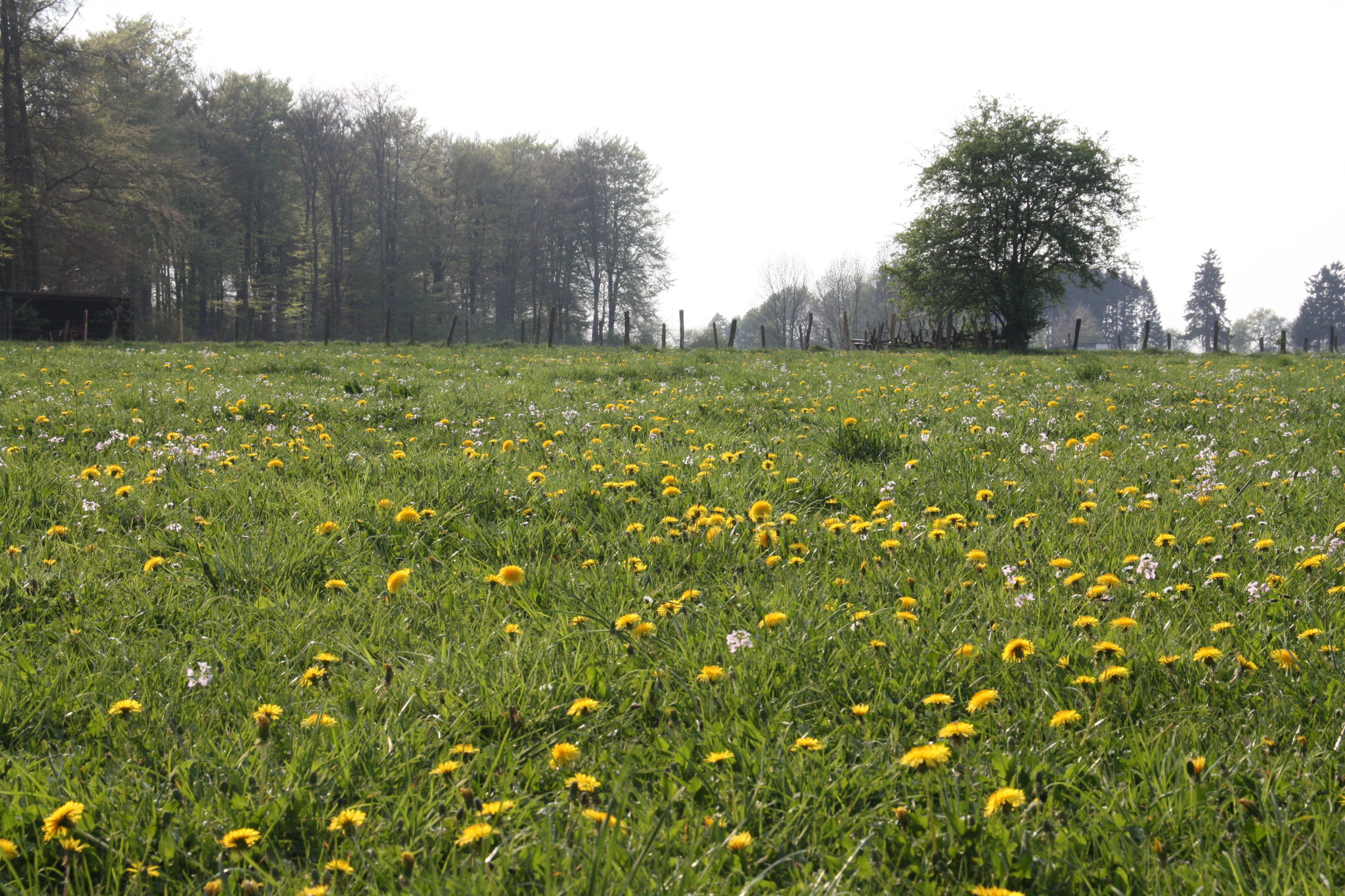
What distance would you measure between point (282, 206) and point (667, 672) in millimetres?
49341

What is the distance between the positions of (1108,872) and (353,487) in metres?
4.00

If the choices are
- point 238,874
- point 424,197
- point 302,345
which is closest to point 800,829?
point 238,874

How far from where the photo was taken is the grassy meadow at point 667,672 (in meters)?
1.60

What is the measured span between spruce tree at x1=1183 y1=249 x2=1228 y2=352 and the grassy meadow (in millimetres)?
132492

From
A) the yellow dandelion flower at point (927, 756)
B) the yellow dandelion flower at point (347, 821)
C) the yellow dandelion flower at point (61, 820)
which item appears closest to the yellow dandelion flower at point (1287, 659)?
the yellow dandelion flower at point (927, 756)

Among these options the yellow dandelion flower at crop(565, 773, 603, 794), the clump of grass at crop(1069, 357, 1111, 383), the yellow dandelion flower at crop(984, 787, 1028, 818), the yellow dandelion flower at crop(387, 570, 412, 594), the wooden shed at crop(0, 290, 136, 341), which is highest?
the wooden shed at crop(0, 290, 136, 341)

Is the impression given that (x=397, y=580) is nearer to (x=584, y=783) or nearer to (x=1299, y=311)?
(x=584, y=783)

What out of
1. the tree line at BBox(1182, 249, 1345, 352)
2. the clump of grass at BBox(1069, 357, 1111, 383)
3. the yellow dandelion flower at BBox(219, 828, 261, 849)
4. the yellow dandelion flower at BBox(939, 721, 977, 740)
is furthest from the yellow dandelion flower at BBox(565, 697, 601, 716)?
the tree line at BBox(1182, 249, 1345, 352)

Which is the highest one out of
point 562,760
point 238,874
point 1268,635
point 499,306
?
point 499,306

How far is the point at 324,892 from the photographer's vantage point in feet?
4.67

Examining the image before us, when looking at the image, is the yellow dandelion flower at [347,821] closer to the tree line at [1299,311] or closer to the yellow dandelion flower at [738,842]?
the yellow dandelion flower at [738,842]

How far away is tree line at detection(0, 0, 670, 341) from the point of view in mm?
25297

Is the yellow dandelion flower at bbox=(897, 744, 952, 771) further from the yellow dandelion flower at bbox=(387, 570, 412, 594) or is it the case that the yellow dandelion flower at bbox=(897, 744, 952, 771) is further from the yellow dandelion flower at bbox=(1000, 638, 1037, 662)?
the yellow dandelion flower at bbox=(387, 570, 412, 594)

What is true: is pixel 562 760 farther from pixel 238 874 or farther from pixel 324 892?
pixel 238 874
